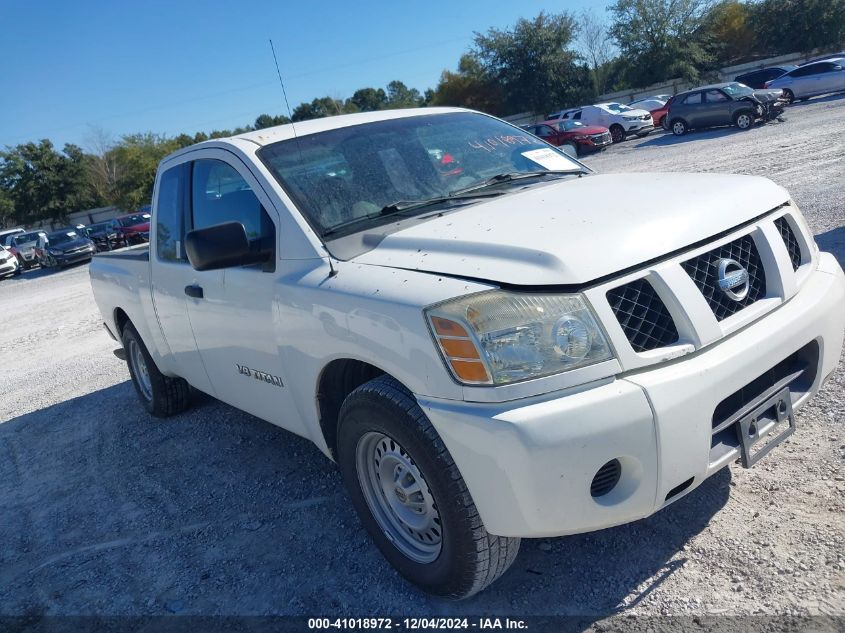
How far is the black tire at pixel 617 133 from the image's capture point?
29.7 m

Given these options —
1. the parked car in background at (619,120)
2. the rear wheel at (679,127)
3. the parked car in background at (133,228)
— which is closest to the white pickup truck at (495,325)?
the rear wheel at (679,127)

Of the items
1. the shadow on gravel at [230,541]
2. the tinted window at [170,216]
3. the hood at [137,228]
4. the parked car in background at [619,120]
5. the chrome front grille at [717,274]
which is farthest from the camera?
the parked car in background at [619,120]

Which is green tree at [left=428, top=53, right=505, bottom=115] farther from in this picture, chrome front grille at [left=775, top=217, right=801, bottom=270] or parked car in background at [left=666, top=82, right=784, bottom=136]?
chrome front grille at [left=775, top=217, right=801, bottom=270]

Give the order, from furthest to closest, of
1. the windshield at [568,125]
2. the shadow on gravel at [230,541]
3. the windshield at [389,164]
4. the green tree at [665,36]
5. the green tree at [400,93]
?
the green tree at [400,93], the green tree at [665,36], the windshield at [568,125], the windshield at [389,164], the shadow on gravel at [230,541]

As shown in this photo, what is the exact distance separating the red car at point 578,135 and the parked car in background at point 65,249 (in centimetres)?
1678

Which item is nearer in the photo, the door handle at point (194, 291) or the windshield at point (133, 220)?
the door handle at point (194, 291)

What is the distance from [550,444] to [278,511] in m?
2.06

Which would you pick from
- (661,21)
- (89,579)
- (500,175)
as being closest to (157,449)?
(89,579)

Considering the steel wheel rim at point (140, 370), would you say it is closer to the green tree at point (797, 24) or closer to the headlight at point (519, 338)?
the headlight at point (519, 338)

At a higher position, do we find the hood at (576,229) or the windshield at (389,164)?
the windshield at (389,164)

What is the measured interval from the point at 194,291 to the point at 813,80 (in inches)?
1234

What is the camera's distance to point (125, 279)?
199 inches

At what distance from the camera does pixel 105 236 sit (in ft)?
92.4

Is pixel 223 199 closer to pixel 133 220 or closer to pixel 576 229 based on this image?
pixel 576 229
